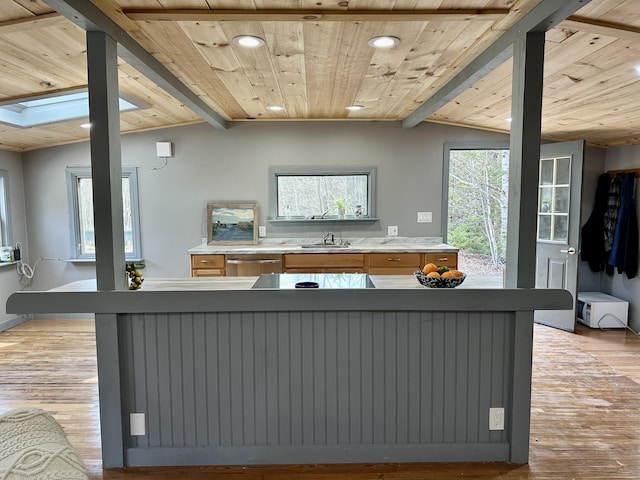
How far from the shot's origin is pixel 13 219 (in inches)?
193

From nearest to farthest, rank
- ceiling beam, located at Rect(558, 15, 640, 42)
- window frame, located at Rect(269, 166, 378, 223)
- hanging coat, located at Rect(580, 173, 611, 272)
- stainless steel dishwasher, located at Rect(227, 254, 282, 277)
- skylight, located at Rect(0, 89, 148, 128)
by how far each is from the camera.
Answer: ceiling beam, located at Rect(558, 15, 640, 42) < skylight, located at Rect(0, 89, 148, 128) < stainless steel dishwasher, located at Rect(227, 254, 282, 277) < hanging coat, located at Rect(580, 173, 611, 272) < window frame, located at Rect(269, 166, 378, 223)

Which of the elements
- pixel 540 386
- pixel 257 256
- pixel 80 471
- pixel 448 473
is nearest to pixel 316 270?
pixel 257 256

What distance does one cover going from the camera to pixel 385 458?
2.27 metres

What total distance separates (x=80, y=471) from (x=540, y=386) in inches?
126

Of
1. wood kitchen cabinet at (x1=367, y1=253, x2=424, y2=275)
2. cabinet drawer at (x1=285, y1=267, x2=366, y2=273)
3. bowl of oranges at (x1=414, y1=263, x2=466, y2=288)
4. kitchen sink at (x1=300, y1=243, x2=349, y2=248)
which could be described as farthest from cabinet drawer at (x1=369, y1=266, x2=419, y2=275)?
bowl of oranges at (x1=414, y1=263, x2=466, y2=288)

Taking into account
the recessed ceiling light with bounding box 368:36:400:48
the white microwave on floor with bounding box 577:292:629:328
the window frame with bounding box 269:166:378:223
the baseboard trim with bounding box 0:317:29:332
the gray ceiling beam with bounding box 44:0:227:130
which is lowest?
the baseboard trim with bounding box 0:317:29:332

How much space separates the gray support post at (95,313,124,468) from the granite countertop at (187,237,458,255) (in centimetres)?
234

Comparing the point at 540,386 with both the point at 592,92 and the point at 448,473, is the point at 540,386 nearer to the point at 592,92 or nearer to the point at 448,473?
the point at 448,473

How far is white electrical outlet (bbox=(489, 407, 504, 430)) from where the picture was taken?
2.25 metres

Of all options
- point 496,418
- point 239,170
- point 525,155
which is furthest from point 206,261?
point 525,155

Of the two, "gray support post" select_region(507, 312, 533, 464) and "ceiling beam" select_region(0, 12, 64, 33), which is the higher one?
"ceiling beam" select_region(0, 12, 64, 33)

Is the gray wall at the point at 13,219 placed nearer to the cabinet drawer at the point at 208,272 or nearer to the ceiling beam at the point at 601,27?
the cabinet drawer at the point at 208,272

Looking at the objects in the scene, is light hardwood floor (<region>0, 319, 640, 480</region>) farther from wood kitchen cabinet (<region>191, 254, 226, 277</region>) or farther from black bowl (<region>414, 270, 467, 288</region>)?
wood kitchen cabinet (<region>191, 254, 226, 277</region>)

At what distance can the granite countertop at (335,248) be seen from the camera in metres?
4.48
